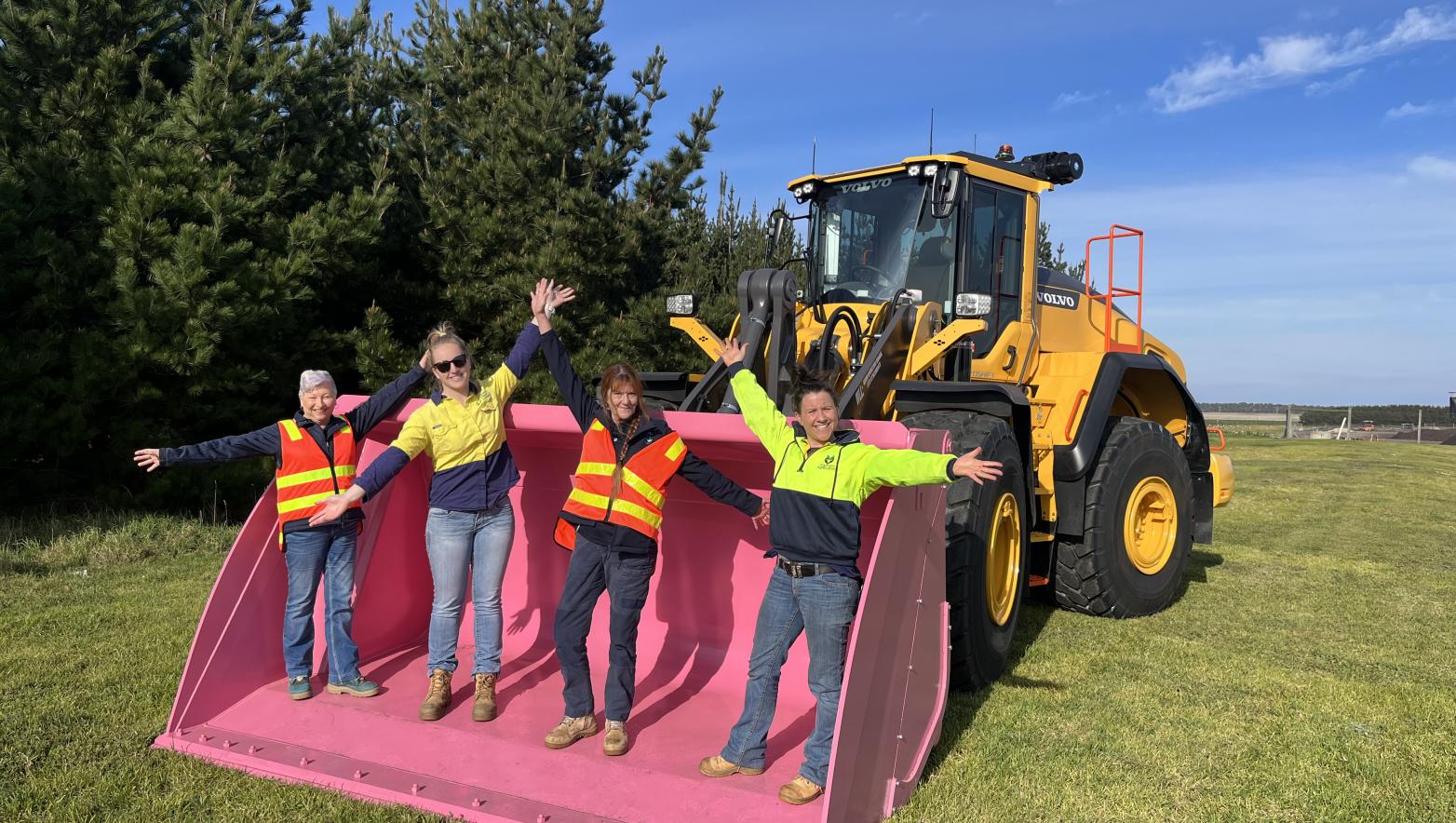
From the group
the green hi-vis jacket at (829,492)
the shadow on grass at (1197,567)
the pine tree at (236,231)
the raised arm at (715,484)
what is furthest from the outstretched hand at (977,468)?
the pine tree at (236,231)

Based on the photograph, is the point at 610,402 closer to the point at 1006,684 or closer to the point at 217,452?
the point at 217,452

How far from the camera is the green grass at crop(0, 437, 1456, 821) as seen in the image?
11.7 ft

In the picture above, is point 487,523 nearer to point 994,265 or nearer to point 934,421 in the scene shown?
point 934,421

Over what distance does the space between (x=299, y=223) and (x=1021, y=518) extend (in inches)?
264

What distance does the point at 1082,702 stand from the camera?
470cm

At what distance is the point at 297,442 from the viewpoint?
4277 millimetres

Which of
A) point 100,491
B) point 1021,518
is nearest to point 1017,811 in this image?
point 1021,518

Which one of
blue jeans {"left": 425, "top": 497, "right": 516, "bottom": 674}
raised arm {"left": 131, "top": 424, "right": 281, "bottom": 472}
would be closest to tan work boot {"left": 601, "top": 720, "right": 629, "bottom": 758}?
blue jeans {"left": 425, "top": 497, "right": 516, "bottom": 674}

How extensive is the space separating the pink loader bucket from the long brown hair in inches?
11.2

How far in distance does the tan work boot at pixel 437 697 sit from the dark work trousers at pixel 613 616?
56cm

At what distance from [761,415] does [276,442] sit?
2.07m

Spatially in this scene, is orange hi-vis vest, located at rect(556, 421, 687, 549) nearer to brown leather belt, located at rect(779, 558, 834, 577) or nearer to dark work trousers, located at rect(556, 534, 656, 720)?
dark work trousers, located at rect(556, 534, 656, 720)

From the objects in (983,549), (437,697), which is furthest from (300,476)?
(983,549)

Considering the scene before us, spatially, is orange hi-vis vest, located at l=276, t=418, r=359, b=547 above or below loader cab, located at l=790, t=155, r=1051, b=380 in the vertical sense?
below
